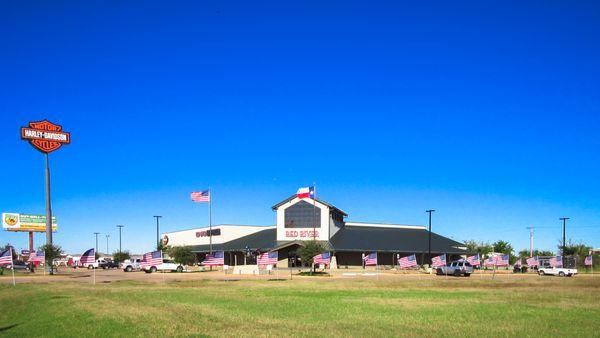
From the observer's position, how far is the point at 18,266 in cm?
8900

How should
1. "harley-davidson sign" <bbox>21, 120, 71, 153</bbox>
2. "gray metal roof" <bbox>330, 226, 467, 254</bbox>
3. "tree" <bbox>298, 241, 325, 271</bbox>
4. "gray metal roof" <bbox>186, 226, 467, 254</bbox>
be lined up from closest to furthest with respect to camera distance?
"tree" <bbox>298, 241, 325, 271</bbox> < "harley-davidson sign" <bbox>21, 120, 71, 153</bbox> < "gray metal roof" <bbox>330, 226, 467, 254</bbox> < "gray metal roof" <bbox>186, 226, 467, 254</bbox>

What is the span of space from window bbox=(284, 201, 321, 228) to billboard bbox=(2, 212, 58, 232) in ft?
195

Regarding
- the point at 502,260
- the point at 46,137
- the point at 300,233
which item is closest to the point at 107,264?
the point at 46,137

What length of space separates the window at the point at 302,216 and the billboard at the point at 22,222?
5932 cm

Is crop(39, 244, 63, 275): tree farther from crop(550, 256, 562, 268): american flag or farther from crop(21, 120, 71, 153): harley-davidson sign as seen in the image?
crop(550, 256, 562, 268): american flag

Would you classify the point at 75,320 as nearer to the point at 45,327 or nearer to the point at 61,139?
the point at 45,327

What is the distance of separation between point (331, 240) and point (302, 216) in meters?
5.90

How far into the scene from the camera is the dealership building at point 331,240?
82.9 metres

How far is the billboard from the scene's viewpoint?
111562 mm

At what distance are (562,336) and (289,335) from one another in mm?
6888

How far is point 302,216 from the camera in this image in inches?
3418

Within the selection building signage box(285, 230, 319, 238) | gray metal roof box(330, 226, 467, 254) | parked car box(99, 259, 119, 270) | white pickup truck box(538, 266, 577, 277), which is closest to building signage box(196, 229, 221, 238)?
parked car box(99, 259, 119, 270)

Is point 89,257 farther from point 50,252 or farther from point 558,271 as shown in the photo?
point 558,271

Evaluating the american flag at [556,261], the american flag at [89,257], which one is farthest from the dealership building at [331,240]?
the american flag at [89,257]
